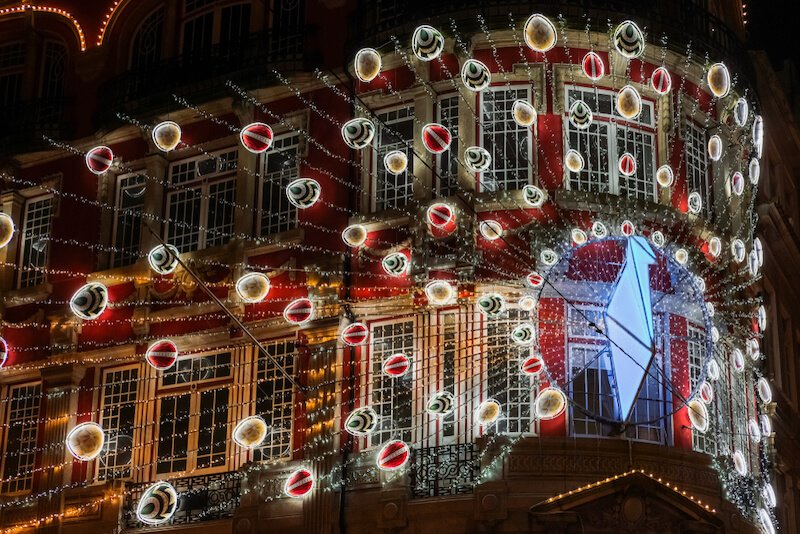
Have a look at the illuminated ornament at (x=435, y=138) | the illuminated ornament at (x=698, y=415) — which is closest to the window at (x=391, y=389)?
the illuminated ornament at (x=435, y=138)

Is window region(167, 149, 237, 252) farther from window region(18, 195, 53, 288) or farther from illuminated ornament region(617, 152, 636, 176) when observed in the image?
illuminated ornament region(617, 152, 636, 176)

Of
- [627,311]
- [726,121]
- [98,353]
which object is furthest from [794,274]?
[98,353]

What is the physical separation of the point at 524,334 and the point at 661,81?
440cm

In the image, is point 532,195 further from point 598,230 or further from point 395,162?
point 395,162

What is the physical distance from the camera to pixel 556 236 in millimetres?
20469

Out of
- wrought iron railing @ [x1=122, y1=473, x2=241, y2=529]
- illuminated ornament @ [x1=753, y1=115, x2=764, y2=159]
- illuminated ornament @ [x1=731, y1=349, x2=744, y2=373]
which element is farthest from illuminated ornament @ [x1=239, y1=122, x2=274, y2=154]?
illuminated ornament @ [x1=753, y1=115, x2=764, y2=159]

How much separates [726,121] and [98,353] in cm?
1133

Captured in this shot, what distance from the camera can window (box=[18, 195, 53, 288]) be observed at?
25.4m

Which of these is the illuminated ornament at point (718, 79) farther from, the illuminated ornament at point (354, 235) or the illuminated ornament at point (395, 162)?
the illuminated ornament at point (354, 235)

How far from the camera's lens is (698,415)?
1961cm

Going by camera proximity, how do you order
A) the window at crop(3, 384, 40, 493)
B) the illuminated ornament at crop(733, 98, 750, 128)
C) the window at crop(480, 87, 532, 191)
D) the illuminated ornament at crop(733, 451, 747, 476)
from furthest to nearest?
the window at crop(3, 384, 40, 493), the illuminated ornament at crop(733, 98, 750, 128), the window at crop(480, 87, 532, 191), the illuminated ornament at crop(733, 451, 747, 476)

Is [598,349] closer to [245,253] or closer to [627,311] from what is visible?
[627,311]

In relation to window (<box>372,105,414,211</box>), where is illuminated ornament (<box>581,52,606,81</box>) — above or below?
above

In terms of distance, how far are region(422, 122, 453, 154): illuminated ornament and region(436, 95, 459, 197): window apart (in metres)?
1.36
